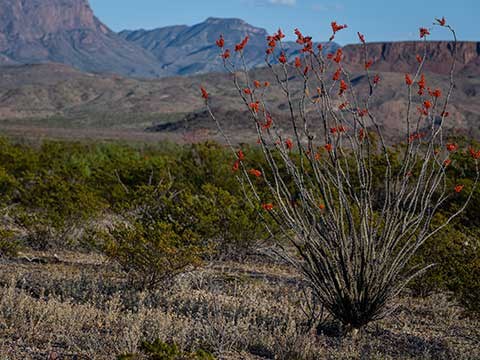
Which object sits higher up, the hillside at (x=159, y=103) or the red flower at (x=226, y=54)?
the red flower at (x=226, y=54)

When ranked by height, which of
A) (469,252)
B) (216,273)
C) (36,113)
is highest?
(469,252)

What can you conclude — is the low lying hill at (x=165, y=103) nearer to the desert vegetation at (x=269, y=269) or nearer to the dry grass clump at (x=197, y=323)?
the desert vegetation at (x=269, y=269)

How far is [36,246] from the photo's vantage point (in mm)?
10664

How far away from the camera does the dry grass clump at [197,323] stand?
5082 millimetres

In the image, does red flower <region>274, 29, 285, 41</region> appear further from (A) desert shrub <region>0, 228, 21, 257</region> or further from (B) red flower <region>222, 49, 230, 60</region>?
(A) desert shrub <region>0, 228, 21, 257</region>

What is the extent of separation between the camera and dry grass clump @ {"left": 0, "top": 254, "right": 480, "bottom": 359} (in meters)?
5.08

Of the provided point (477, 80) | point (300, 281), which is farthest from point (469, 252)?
point (477, 80)

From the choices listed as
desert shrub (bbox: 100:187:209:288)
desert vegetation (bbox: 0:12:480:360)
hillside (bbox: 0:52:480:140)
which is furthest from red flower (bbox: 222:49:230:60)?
hillside (bbox: 0:52:480:140)

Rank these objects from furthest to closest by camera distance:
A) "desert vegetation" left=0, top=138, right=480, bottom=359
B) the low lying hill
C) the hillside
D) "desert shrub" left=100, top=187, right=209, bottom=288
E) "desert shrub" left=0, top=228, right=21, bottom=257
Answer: the hillside
the low lying hill
"desert shrub" left=0, top=228, right=21, bottom=257
"desert shrub" left=100, top=187, right=209, bottom=288
"desert vegetation" left=0, top=138, right=480, bottom=359

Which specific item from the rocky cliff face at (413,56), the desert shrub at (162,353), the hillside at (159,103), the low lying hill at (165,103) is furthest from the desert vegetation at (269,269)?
the rocky cliff face at (413,56)

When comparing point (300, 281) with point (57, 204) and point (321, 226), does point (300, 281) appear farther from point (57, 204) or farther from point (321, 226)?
point (57, 204)

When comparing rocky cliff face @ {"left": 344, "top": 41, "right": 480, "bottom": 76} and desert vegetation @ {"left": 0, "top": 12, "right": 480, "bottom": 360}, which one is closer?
desert vegetation @ {"left": 0, "top": 12, "right": 480, "bottom": 360}

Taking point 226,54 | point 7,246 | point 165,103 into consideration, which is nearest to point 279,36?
point 226,54

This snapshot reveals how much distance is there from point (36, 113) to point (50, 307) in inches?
4020
